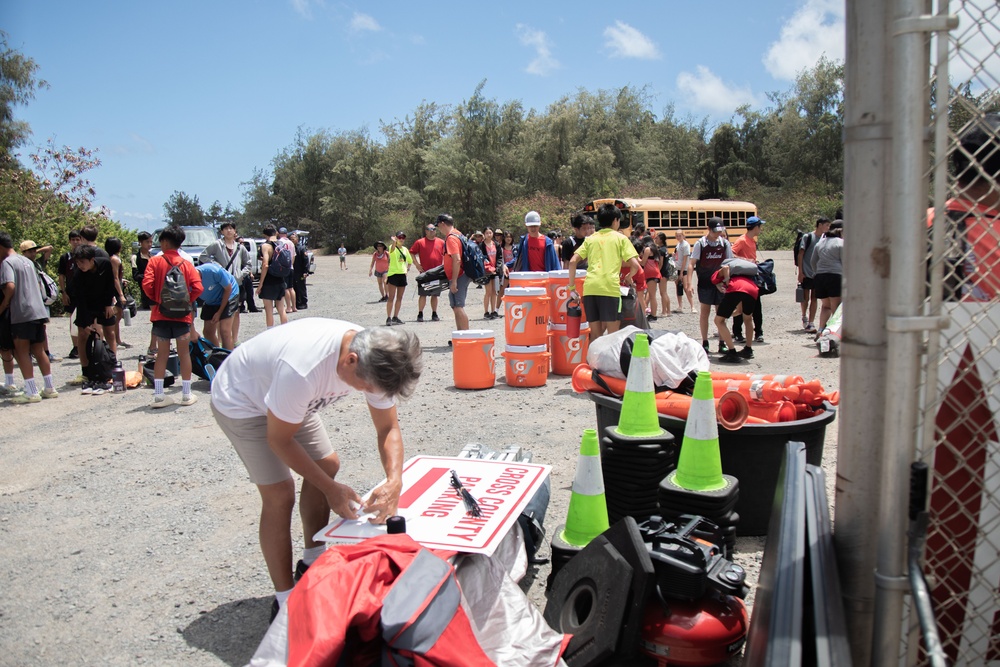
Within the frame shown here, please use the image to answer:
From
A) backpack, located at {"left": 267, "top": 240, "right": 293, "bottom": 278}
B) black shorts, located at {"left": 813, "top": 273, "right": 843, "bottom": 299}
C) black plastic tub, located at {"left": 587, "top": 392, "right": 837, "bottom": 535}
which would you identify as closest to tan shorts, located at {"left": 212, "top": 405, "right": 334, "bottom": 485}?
black plastic tub, located at {"left": 587, "top": 392, "right": 837, "bottom": 535}

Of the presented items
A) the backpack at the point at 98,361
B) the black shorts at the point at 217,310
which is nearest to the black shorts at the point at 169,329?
the black shorts at the point at 217,310

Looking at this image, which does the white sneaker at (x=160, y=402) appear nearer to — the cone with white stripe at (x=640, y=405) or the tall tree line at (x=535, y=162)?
the cone with white stripe at (x=640, y=405)

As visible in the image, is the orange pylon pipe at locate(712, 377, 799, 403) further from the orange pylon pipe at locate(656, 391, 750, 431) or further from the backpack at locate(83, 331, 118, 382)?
the backpack at locate(83, 331, 118, 382)

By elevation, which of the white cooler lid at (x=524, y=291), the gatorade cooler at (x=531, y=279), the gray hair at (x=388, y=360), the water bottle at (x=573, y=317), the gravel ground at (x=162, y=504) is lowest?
the gravel ground at (x=162, y=504)

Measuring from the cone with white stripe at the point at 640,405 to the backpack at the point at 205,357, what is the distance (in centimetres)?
614

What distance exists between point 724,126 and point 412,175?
2743 cm

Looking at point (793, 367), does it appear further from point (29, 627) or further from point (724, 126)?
point (724, 126)

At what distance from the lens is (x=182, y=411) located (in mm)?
7508

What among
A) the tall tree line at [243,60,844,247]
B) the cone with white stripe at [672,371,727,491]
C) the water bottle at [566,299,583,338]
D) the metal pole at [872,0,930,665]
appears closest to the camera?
the metal pole at [872,0,930,665]

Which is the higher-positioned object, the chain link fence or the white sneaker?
the chain link fence

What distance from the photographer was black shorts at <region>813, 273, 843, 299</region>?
969cm

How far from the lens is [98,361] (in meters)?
8.87

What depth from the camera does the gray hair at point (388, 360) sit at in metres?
2.72

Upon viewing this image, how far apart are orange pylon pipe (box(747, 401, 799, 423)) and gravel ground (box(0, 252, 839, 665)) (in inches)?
27.4
